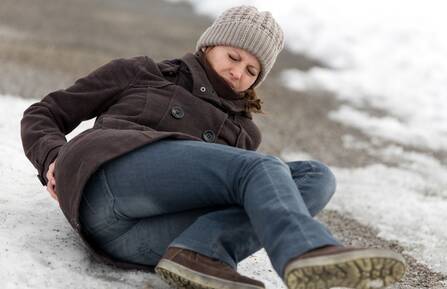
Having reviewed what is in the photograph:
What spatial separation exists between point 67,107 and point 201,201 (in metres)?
0.80

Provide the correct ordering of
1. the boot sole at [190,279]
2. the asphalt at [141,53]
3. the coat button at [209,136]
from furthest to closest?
the asphalt at [141,53], the coat button at [209,136], the boot sole at [190,279]

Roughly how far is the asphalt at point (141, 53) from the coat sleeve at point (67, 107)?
5.56 ft

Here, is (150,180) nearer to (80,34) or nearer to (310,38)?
(80,34)

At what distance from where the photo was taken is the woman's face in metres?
3.23

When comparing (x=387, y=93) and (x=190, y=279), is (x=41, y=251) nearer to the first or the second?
(x=190, y=279)

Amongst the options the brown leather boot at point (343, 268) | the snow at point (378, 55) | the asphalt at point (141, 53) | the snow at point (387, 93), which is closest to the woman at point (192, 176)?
the brown leather boot at point (343, 268)

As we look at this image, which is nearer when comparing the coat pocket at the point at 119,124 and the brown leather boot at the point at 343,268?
the brown leather boot at the point at 343,268

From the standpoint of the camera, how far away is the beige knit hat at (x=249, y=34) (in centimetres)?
332

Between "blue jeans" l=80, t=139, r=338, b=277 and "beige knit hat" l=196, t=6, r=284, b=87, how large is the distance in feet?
2.44

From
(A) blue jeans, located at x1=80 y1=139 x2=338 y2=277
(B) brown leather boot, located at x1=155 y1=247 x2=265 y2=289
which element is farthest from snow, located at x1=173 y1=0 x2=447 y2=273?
(B) brown leather boot, located at x1=155 y1=247 x2=265 y2=289

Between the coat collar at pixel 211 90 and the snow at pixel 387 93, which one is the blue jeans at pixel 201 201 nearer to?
the coat collar at pixel 211 90

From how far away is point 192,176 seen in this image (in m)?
2.54

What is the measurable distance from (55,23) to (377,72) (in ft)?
15.0

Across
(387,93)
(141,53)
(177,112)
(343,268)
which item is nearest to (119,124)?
(177,112)
